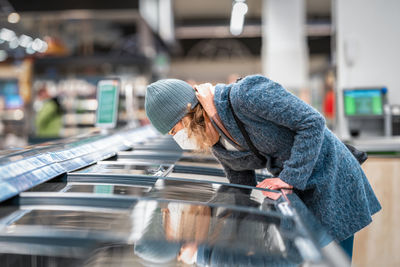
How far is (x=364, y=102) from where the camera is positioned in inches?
187

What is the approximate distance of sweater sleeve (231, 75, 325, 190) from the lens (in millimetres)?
1535

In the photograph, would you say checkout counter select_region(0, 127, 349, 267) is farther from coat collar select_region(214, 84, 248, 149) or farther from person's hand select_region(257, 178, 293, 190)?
coat collar select_region(214, 84, 248, 149)

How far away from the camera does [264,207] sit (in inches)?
52.0

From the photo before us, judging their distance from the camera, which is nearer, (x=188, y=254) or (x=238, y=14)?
(x=188, y=254)

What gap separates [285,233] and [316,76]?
562 inches

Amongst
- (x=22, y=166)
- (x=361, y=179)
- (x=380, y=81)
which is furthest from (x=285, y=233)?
(x=380, y=81)

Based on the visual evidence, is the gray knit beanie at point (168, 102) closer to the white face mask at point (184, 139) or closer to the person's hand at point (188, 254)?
the white face mask at point (184, 139)

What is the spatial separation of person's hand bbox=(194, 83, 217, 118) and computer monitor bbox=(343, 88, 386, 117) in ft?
11.6

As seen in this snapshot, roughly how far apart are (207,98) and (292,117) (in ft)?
1.26

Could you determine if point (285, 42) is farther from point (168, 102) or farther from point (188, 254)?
point (188, 254)

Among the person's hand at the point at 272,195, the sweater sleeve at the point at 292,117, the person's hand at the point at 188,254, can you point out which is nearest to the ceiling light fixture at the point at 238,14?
the sweater sleeve at the point at 292,117

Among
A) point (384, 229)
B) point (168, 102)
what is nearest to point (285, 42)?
point (384, 229)

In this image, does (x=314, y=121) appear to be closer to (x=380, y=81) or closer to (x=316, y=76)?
(x=380, y=81)

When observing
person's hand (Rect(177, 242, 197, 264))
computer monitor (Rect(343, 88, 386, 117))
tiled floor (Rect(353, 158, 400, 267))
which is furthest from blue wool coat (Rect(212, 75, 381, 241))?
computer monitor (Rect(343, 88, 386, 117))
